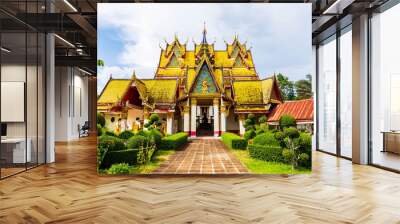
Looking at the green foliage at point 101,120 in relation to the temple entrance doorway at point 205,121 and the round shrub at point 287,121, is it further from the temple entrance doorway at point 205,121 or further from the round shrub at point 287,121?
the round shrub at point 287,121

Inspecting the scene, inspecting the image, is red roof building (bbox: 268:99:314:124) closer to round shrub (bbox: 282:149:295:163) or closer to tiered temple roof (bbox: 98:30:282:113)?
tiered temple roof (bbox: 98:30:282:113)

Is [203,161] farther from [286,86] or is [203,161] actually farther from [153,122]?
[286,86]

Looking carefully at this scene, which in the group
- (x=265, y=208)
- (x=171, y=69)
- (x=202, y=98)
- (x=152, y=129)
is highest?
(x=171, y=69)

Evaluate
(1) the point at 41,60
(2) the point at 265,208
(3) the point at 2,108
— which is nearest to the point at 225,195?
(2) the point at 265,208

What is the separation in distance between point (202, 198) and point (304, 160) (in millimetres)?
2122

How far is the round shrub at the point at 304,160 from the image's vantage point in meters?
5.89

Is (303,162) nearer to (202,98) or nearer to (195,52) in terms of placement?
(202,98)

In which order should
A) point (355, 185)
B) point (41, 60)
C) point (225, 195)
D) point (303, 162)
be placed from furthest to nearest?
point (41, 60) → point (303, 162) → point (355, 185) → point (225, 195)

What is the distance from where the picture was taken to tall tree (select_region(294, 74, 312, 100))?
5930 mm

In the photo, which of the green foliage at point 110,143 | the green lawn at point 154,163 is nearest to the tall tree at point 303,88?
the green lawn at point 154,163

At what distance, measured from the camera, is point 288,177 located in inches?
240

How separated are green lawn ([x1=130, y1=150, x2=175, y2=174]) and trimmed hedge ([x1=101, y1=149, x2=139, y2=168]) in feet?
0.42

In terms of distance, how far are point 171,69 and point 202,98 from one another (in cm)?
71

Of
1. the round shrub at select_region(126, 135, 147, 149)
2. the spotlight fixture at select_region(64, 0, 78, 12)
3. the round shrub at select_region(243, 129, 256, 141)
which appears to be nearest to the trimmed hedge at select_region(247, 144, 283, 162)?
the round shrub at select_region(243, 129, 256, 141)
